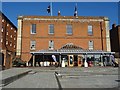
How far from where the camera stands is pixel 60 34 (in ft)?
142

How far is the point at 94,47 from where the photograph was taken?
1700 inches

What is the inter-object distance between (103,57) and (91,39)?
4446 mm

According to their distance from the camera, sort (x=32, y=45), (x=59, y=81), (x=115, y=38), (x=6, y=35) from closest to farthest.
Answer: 1. (x=59, y=81)
2. (x=32, y=45)
3. (x=6, y=35)
4. (x=115, y=38)

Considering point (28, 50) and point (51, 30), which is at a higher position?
point (51, 30)

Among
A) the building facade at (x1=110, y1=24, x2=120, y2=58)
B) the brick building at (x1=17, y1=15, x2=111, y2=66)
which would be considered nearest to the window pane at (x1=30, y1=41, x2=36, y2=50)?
the brick building at (x1=17, y1=15, x2=111, y2=66)

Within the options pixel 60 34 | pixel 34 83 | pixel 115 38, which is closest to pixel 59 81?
pixel 34 83

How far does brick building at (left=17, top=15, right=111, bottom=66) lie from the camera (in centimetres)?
4234

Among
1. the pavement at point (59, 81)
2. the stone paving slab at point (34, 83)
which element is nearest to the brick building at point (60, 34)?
the pavement at point (59, 81)

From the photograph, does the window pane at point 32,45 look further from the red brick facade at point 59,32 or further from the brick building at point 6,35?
the brick building at point 6,35

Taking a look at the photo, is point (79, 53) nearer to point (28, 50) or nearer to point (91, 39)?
point (91, 39)

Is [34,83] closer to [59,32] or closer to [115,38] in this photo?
[59,32]

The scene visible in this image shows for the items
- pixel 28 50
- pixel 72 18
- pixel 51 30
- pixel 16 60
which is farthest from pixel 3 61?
pixel 72 18

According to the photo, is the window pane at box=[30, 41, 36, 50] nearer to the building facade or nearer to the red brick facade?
the red brick facade

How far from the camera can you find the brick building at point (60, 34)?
139 feet
